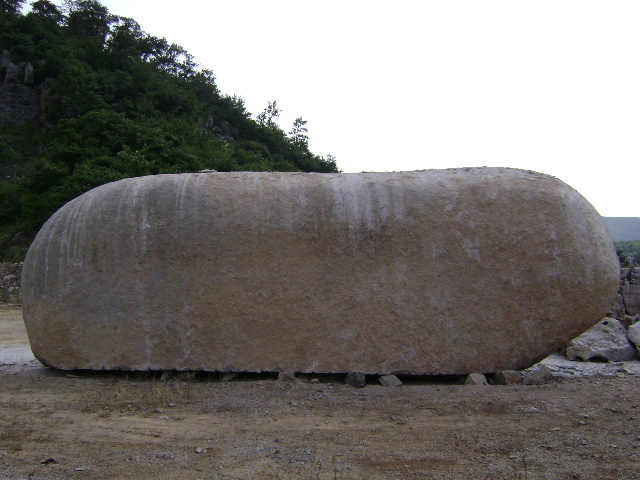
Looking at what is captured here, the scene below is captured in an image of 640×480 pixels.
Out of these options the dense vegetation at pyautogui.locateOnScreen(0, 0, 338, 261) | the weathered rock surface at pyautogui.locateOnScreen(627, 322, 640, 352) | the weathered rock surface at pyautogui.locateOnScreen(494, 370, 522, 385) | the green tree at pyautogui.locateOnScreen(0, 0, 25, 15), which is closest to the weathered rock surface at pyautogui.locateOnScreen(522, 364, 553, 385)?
the weathered rock surface at pyautogui.locateOnScreen(494, 370, 522, 385)

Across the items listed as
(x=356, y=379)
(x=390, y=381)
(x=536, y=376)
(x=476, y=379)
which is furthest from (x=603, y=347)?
(x=356, y=379)

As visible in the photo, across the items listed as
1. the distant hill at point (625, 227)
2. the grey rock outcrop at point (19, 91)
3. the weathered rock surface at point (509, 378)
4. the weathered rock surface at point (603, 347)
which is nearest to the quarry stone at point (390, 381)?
the weathered rock surface at point (509, 378)

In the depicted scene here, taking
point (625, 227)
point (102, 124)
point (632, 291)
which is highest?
point (102, 124)

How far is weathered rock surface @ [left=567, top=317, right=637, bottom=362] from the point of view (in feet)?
19.0

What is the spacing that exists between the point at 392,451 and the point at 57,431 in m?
2.21

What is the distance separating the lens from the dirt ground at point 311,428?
291 cm

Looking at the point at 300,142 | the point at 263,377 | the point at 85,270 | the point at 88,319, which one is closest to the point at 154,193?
the point at 85,270

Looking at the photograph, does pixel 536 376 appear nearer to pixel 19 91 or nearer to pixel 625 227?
pixel 19 91

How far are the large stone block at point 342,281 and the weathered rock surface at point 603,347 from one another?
3.39 ft

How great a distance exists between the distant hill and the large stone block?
100971 millimetres

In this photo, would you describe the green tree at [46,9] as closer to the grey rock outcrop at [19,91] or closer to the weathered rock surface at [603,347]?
the grey rock outcrop at [19,91]

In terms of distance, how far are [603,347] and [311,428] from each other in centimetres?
383

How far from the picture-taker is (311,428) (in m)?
3.64

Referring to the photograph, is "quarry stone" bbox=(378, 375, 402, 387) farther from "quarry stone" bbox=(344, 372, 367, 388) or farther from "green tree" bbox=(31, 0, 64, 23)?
"green tree" bbox=(31, 0, 64, 23)
